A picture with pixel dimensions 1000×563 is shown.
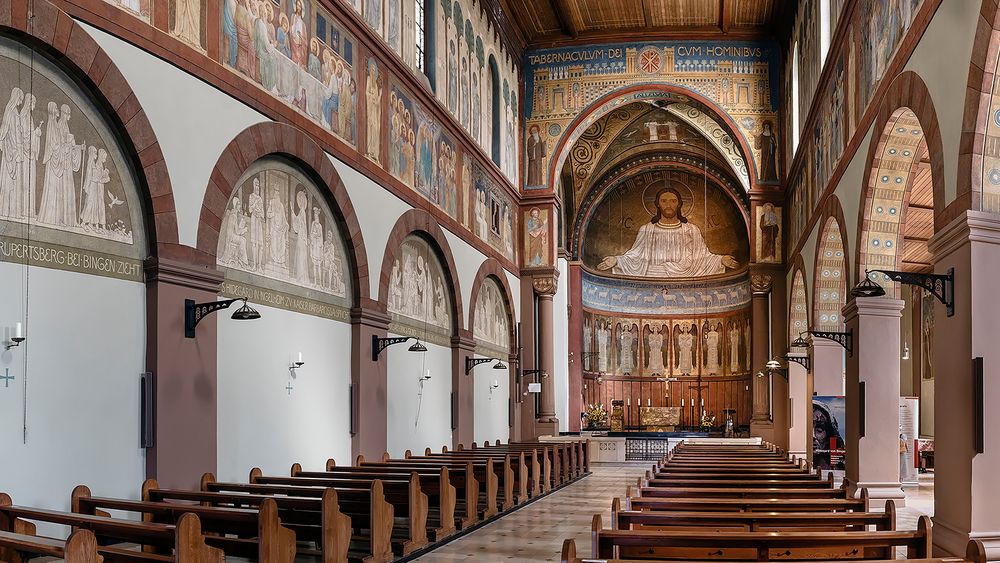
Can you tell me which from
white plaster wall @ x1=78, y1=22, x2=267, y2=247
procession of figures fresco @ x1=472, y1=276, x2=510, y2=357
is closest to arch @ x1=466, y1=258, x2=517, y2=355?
procession of figures fresco @ x1=472, y1=276, x2=510, y2=357

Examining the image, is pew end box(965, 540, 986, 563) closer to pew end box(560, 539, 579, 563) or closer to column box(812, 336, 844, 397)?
pew end box(560, 539, 579, 563)

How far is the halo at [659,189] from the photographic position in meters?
38.9

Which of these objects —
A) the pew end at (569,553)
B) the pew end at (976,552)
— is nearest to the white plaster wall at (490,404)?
the pew end at (569,553)

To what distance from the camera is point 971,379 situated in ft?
29.8

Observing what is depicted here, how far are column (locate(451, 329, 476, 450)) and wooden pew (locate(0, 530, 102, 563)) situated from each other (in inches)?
539

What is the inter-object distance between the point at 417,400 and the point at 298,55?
709cm

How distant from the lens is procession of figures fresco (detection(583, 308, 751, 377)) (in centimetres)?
3850

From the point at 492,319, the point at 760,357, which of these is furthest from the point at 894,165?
the point at 760,357

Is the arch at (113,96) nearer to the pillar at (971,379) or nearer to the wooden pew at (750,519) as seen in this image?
the wooden pew at (750,519)

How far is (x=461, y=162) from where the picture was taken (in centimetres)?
2156

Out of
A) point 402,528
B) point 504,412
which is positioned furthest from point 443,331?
point 402,528

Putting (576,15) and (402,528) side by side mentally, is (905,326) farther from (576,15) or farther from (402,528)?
(402,528)

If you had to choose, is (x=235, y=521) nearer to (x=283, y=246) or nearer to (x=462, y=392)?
(x=283, y=246)

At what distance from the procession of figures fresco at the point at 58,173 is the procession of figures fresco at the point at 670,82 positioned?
19.6 meters
